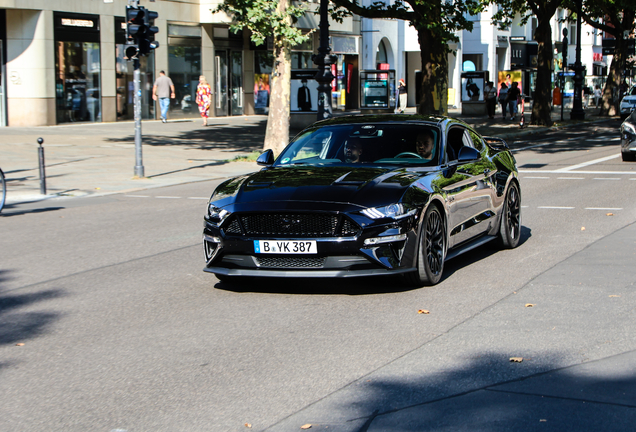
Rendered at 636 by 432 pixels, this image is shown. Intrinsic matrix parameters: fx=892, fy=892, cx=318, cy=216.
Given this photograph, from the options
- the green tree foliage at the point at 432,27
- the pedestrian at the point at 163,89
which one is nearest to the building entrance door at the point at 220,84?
the pedestrian at the point at 163,89

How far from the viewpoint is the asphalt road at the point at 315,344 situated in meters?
4.44

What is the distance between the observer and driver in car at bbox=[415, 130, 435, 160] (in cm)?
820

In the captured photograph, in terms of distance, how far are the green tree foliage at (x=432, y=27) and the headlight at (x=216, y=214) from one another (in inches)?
821

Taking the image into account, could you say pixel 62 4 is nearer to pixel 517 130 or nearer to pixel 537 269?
pixel 517 130

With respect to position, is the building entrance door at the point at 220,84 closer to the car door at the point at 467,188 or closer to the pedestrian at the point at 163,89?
the pedestrian at the point at 163,89

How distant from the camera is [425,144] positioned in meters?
8.28

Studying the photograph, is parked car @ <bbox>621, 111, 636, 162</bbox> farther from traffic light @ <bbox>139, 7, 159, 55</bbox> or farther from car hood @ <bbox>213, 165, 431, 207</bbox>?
car hood @ <bbox>213, 165, 431, 207</bbox>

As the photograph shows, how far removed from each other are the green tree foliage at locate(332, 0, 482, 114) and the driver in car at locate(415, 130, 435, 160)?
19.4 metres

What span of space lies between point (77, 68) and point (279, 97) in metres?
13.0

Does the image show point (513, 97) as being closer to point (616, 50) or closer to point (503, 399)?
point (616, 50)

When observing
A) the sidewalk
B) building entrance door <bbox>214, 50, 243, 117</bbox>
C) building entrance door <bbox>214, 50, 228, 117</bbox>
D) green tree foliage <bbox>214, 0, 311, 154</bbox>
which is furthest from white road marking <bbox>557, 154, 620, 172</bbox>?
building entrance door <bbox>214, 50, 243, 117</bbox>

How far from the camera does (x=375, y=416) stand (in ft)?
14.3

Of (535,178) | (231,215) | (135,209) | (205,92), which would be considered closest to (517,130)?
(205,92)

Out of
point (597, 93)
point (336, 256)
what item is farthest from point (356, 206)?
point (597, 93)
